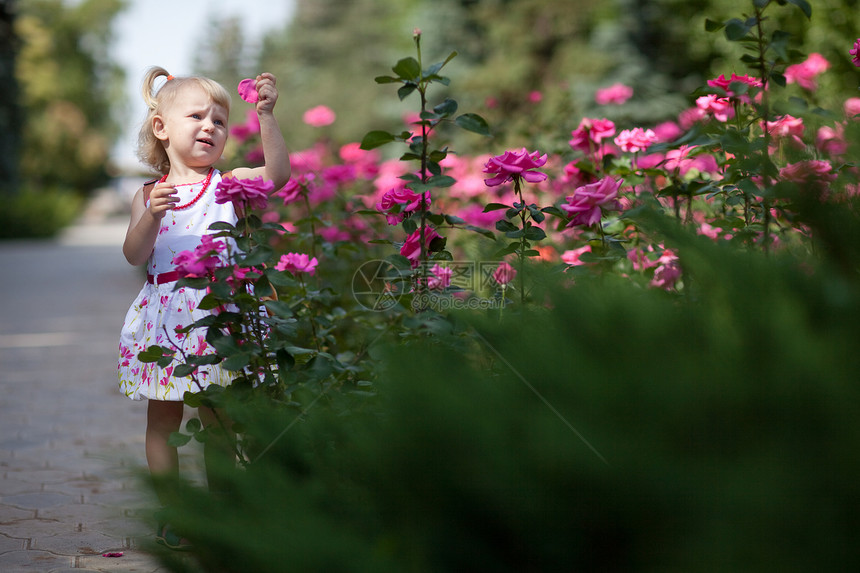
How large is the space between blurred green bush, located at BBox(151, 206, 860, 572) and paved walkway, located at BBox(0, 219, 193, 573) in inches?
9.2

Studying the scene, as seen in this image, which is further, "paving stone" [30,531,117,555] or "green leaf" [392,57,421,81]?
"paving stone" [30,531,117,555]

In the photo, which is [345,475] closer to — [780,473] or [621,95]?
[780,473]

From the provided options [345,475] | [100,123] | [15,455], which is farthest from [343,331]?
[100,123]

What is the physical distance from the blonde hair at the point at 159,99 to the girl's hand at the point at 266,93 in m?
0.31

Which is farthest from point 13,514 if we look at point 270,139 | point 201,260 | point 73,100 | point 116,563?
point 73,100

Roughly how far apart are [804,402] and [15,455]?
12.6ft

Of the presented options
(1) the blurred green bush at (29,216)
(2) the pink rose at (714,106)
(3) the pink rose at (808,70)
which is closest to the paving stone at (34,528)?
(2) the pink rose at (714,106)

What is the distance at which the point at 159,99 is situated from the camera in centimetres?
293

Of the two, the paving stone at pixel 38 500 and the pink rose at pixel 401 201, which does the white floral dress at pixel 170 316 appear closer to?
the pink rose at pixel 401 201

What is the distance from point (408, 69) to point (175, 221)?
98 cm

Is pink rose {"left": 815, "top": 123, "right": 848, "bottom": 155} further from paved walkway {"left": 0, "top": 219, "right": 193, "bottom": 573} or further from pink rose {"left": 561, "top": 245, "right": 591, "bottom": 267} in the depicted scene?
pink rose {"left": 561, "top": 245, "right": 591, "bottom": 267}

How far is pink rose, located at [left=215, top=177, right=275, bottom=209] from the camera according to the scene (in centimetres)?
224

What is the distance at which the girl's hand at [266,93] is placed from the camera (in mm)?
2620

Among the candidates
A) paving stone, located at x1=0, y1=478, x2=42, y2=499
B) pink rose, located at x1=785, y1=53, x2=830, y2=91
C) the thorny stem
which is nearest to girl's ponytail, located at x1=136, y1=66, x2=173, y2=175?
the thorny stem
